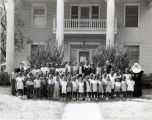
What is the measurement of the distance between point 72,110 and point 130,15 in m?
15.5

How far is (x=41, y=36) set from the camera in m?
31.5

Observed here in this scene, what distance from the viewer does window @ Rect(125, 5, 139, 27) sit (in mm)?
31125

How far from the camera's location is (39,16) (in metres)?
31.7

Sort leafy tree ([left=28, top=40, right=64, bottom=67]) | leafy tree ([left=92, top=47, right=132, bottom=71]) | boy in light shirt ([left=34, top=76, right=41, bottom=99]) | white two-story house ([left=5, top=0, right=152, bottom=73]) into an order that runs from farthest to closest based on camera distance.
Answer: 1. white two-story house ([left=5, top=0, right=152, bottom=73])
2. leafy tree ([left=28, top=40, right=64, bottom=67])
3. leafy tree ([left=92, top=47, right=132, bottom=71])
4. boy in light shirt ([left=34, top=76, right=41, bottom=99])

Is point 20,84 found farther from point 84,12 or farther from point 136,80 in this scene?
point 84,12

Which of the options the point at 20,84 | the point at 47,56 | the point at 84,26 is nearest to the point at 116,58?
the point at 47,56

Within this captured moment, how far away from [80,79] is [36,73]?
8.60 ft

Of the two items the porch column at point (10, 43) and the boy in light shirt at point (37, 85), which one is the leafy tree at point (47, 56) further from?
the boy in light shirt at point (37, 85)

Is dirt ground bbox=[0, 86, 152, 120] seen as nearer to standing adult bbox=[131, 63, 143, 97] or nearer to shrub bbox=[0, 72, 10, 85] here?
standing adult bbox=[131, 63, 143, 97]

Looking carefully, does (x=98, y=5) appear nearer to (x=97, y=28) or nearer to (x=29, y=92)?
(x=97, y=28)

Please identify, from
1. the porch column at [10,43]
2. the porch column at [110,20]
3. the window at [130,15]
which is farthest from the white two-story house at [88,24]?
the porch column at [110,20]

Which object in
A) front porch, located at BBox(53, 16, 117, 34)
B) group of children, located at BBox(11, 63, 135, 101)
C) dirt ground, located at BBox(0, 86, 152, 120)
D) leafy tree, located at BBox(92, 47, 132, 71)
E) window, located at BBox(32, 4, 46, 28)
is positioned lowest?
dirt ground, located at BBox(0, 86, 152, 120)

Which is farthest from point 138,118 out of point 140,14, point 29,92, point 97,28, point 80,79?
point 140,14

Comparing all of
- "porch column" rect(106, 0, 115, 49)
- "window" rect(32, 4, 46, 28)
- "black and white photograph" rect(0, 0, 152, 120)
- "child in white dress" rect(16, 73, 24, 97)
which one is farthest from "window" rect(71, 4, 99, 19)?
"child in white dress" rect(16, 73, 24, 97)
